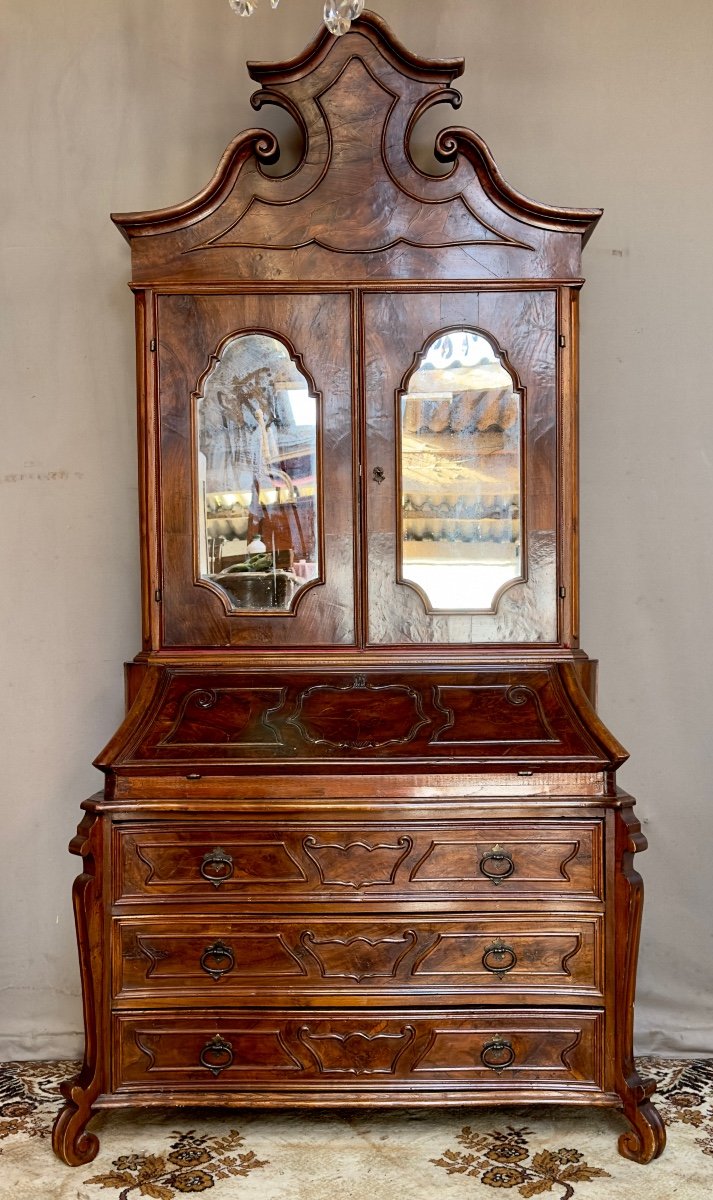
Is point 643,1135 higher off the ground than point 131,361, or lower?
lower

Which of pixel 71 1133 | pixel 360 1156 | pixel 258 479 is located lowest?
pixel 360 1156

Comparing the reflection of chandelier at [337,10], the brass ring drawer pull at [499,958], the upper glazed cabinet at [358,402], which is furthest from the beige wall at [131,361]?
the reflection of chandelier at [337,10]

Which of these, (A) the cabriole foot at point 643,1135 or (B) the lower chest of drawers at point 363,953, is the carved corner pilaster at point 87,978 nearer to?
(B) the lower chest of drawers at point 363,953

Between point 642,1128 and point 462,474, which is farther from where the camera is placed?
point 462,474

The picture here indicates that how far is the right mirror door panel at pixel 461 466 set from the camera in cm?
278

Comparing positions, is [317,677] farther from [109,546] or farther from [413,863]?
[109,546]

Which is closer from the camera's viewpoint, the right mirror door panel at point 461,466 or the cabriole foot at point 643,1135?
the cabriole foot at point 643,1135

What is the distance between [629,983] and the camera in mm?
2389

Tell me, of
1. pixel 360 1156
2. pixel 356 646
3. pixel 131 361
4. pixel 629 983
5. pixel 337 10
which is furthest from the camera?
pixel 131 361

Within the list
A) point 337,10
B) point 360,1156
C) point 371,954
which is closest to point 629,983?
point 371,954

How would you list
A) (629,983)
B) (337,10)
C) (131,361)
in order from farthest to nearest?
(131,361) < (629,983) < (337,10)

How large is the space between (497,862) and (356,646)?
71 cm

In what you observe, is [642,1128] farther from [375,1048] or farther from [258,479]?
[258,479]

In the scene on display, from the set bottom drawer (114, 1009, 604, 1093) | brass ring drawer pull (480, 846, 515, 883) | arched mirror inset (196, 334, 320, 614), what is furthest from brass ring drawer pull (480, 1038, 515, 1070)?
arched mirror inset (196, 334, 320, 614)
